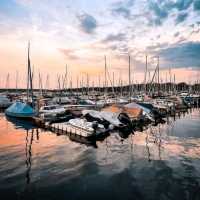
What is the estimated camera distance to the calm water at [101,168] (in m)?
14.4

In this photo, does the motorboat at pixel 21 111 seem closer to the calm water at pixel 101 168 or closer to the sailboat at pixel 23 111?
the sailboat at pixel 23 111

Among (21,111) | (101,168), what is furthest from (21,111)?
(101,168)

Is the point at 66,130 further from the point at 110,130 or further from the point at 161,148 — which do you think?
the point at 161,148

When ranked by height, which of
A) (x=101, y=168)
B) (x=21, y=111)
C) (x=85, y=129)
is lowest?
(x=101, y=168)

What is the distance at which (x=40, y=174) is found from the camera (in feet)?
56.5

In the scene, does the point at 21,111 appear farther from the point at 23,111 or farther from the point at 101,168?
the point at 101,168

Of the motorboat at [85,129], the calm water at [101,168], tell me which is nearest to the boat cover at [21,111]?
the motorboat at [85,129]

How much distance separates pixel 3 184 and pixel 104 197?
6558mm

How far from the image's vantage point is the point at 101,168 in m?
18.6

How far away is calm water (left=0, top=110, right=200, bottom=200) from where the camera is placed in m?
14.4

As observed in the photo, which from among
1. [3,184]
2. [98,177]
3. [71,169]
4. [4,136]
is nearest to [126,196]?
[98,177]

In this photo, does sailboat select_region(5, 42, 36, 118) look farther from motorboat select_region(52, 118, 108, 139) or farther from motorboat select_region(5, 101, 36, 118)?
motorboat select_region(52, 118, 108, 139)

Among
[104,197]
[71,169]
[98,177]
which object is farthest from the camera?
[71,169]

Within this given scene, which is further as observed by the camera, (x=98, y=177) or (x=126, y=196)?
(x=98, y=177)
